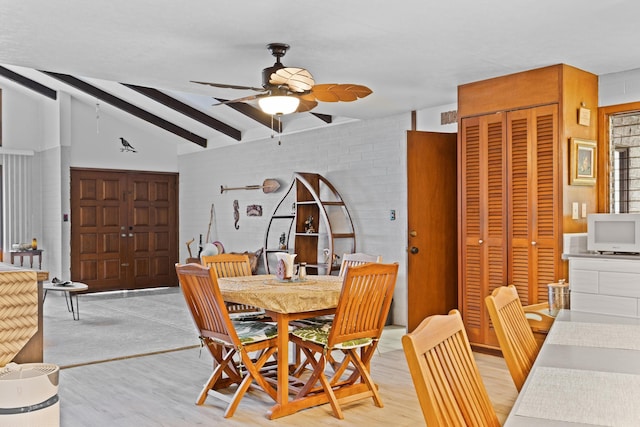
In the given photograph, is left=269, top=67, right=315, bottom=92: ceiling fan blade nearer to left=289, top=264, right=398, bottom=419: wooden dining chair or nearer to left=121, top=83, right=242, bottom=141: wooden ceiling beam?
left=289, top=264, right=398, bottom=419: wooden dining chair

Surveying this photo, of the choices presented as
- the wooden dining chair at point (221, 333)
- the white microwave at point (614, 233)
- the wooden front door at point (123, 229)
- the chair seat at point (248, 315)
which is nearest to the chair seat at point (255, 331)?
the wooden dining chair at point (221, 333)

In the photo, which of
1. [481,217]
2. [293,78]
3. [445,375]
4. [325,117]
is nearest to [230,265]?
[293,78]

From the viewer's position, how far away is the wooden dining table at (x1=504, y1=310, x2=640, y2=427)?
122 centimetres

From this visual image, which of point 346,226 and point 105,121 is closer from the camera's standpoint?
point 346,226

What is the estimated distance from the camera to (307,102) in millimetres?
4125

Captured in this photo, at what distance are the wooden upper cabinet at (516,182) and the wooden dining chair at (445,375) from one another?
3302 millimetres

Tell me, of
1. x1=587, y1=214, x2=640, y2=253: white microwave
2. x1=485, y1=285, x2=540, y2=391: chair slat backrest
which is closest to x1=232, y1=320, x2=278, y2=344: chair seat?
x1=485, y1=285, x2=540, y2=391: chair slat backrest

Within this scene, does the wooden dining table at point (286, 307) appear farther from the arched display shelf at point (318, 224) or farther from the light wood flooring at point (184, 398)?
the arched display shelf at point (318, 224)

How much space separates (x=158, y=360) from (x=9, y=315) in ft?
8.31

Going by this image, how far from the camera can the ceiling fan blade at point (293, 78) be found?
3760mm

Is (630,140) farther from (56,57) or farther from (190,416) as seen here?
(56,57)

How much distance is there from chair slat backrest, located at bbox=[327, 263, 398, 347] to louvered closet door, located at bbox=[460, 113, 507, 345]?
1.53 metres

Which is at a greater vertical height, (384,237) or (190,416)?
(384,237)

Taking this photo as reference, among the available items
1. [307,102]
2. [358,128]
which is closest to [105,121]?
[358,128]
